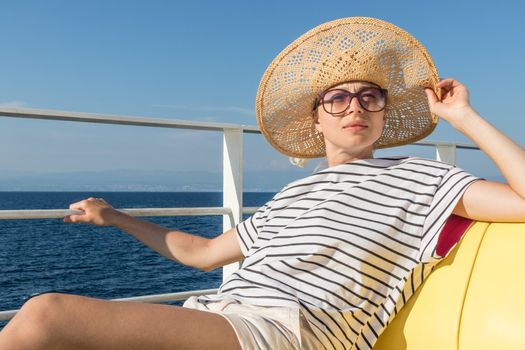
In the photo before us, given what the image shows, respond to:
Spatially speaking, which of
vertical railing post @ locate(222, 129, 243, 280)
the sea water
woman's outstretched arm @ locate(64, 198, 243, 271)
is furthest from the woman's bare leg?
the sea water

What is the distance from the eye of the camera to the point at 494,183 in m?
1.52

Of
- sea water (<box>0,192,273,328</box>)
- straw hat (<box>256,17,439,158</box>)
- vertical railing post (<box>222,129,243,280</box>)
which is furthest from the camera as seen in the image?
sea water (<box>0,192,273,328</box>)

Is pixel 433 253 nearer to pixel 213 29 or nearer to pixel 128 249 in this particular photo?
pixel 128 249

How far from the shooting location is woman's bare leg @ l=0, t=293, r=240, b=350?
3.99 ft

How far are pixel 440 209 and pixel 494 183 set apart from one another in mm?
144

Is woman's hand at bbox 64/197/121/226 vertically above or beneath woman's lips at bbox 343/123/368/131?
beneath

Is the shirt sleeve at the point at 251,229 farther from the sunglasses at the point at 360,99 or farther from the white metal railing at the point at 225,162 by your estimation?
the white metal railing at the point at 225,162

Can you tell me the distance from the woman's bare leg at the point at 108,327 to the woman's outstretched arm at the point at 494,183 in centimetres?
Result: 67

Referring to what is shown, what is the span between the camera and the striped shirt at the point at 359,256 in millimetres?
1531

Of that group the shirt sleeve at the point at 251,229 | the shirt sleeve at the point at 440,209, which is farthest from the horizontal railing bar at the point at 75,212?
the shirt sleeve at the point at 440,209

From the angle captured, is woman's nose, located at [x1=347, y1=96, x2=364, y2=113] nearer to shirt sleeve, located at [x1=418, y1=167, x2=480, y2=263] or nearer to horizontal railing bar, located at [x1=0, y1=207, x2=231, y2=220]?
shirt sleeve, located at [x1=418, y1=167, x2=480, y2=263]

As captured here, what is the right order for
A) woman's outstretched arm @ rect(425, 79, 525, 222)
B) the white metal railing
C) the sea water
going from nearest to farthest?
woman's outstretched arm @ rect(425, 79, 525, 222) → the white metal railing → the sea water

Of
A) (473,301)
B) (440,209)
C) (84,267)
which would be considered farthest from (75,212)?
(84,267)

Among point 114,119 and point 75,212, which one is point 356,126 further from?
point 114,119
